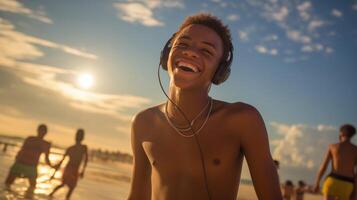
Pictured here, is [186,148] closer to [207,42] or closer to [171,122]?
[171,122]

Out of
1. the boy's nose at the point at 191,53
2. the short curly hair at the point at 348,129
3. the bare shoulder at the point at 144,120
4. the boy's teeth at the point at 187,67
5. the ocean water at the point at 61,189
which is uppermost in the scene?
the short curly hair at the point at 348,129

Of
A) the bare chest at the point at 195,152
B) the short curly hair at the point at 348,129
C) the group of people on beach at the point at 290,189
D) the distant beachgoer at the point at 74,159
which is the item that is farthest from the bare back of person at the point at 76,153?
the group of people on beach at the point at 290,189

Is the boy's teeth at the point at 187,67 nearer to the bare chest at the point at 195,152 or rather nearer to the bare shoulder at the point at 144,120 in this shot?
the bare chest at the point at 195,152

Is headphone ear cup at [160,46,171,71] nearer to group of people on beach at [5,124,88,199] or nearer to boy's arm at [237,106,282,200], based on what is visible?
boy's arm at [237,106,282,200]

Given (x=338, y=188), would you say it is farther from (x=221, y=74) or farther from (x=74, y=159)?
(x=74, y=159)

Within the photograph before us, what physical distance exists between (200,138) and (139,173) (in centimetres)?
64

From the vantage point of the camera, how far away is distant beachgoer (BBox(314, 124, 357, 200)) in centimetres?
777

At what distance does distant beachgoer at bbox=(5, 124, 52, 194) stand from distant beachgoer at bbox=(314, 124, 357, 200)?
6950 millimetres

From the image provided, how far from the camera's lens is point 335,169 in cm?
794

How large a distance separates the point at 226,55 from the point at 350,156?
20.9 feet

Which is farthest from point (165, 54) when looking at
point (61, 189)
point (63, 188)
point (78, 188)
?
point (78, 188)

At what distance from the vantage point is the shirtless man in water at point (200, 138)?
2111mm

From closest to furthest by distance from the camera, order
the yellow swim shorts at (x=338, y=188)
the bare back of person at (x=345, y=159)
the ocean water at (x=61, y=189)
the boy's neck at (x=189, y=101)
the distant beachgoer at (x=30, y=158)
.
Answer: the boy's neck at (x=189, y=101)
the yellow swim shorts at (x=338, y=188)
the bare back of person at (x=345, y=159)
the ocean water at (x=61, y=189)
the distant beachgoer at (x=30, y=158)

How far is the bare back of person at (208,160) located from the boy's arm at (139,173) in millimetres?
193
